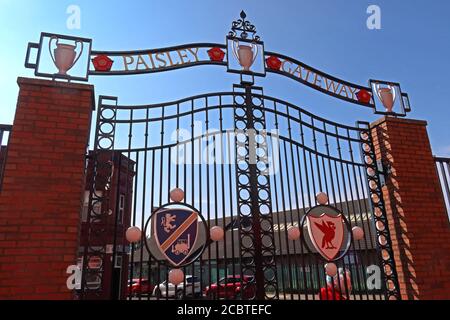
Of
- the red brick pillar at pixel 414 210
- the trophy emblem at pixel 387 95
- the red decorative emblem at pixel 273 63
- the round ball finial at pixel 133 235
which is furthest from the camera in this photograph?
the trophy emblem at pixel 387 95

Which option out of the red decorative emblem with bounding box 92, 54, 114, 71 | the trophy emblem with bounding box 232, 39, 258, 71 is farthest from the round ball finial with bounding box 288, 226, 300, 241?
the red decorative emblem with bounding box 92, 54, 114, 71

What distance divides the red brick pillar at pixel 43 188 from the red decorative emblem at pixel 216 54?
5.57ft

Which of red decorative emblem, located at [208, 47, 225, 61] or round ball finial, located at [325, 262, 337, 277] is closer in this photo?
round ball finial, located at [325, 262, 337, 277]

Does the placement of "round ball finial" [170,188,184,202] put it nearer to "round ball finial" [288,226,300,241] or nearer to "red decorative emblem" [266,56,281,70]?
"round ball finial" [288,226,300,241]

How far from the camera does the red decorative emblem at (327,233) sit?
4.08m

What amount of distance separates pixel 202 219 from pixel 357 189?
2332 mm

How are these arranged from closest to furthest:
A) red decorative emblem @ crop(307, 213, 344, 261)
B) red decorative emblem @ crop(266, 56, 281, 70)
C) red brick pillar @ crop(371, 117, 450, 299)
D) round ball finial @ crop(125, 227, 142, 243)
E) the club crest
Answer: round ball finial @ crop(125, 227, 142, 243) → the club crest → red decorative emblem @ crop(307, 213, 344, 261) → red brick pillar @ crop(371, 117, 450, 299) → red decorative emblem @ crop(266, 56, 281, 70)

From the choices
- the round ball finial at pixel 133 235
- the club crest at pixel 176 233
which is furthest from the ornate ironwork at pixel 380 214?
the round ball finial at pixel 133 235

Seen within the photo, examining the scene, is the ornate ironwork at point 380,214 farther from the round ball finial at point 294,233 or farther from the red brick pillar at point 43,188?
the red brick pillar at point 43,188

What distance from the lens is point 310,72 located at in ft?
16.5

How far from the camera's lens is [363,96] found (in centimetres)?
525

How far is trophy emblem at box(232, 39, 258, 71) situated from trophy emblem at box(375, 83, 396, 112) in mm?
2086

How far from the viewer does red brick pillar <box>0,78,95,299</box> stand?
115 inches
